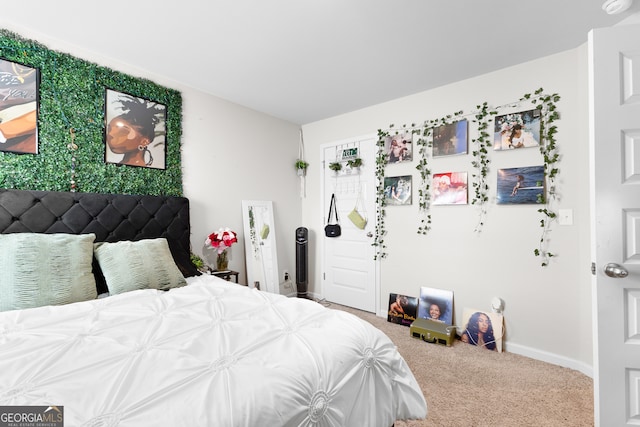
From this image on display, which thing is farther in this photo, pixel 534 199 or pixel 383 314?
pixel 383 314

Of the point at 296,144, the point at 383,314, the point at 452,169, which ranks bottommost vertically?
the point at 383,314

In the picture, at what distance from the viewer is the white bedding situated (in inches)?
31.0

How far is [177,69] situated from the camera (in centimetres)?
273

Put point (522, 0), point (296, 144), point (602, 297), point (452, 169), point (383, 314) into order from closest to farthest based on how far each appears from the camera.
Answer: point (602, 297) < point (522, 0) < point (452, 169) < point (383, 314) < point (296, 144)

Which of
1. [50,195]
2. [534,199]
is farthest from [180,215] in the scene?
[534,199]

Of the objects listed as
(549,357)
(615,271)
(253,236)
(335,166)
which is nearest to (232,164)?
(253,236)

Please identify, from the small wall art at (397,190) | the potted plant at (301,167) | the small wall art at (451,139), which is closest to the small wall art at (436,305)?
the small wall art at (397,190)

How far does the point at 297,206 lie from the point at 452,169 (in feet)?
7.48

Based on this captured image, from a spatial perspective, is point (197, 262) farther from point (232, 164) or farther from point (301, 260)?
point (301, 260)

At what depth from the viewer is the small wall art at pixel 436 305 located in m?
2.95

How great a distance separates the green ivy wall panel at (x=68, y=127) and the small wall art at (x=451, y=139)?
120 inches

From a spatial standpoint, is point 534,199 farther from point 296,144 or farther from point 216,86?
point 216,86

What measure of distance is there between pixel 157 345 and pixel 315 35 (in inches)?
90.7

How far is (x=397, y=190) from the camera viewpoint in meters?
3.36
